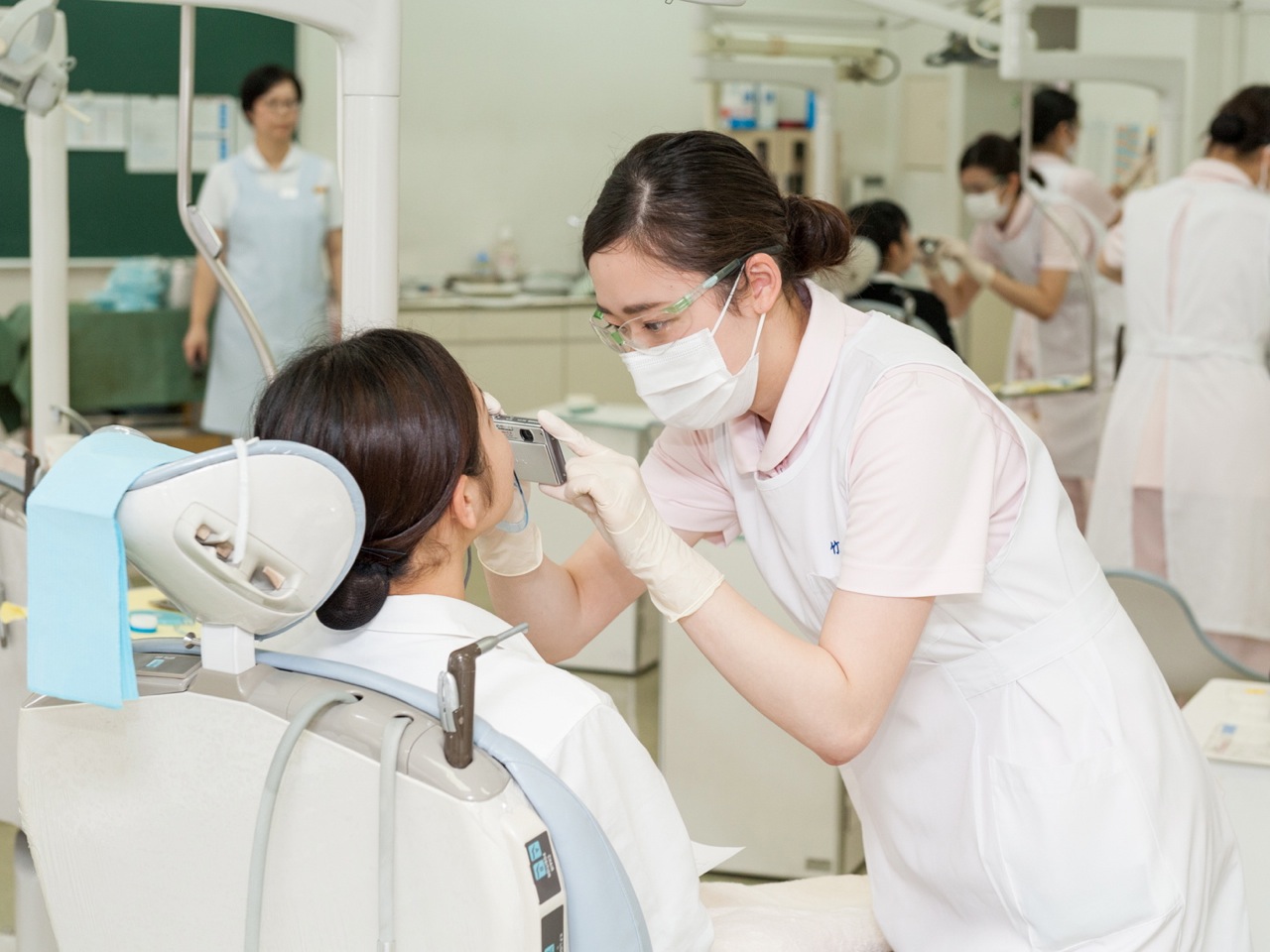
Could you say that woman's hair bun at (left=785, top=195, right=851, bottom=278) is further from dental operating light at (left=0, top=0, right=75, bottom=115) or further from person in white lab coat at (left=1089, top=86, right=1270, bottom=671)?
person in white lab coat at (left=1089, top=86, right=1270, bottom=671)

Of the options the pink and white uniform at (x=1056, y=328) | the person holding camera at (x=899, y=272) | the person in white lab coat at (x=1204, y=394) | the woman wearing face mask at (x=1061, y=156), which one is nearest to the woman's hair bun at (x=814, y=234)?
the person holding camera at (x=899, y=272)

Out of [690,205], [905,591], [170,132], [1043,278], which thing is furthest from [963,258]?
[170,132]

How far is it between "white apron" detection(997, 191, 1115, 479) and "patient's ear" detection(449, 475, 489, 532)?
262cm

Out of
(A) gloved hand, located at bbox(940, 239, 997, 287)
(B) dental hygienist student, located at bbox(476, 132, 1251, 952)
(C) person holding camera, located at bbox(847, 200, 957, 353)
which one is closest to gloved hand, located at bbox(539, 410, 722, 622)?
(B) dental hygienist student, located at bbox(476, 132, 1251, 952)

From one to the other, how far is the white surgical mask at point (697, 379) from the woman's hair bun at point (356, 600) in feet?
1.10

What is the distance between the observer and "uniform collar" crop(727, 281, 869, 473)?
1.19m

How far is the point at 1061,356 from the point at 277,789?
10.9 ft

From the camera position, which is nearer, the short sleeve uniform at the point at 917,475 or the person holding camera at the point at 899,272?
the short sleeve uniform at the point at 917,475

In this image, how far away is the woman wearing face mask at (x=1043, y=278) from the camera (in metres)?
3.59

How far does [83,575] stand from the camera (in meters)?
0.78

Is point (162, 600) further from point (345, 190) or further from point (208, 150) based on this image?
point (208, 150)

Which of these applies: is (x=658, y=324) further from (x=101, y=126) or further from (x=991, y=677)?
(x=101, y=126)

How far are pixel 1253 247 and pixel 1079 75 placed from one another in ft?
1.74

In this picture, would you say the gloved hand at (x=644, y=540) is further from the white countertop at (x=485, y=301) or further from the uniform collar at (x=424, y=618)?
the white countertop at (x=485, y=301)
